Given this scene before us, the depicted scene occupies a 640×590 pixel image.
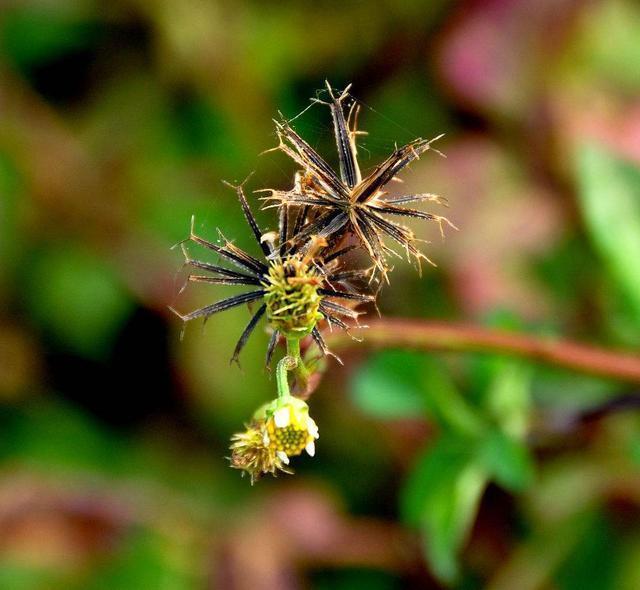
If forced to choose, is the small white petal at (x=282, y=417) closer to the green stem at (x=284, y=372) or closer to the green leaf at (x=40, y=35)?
the green stem at (x=284, y=372)

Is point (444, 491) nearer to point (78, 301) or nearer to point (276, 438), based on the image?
point (276, 438)

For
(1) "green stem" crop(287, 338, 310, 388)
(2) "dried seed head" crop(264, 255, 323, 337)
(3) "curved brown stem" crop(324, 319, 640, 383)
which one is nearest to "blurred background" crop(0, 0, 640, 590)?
(3) "curved brown stem" crop(324, 319, 640, 383)

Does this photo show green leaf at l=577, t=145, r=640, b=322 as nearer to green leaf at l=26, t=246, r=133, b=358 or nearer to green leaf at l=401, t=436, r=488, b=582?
green leaf at l=401, t=436, r=488, b=582

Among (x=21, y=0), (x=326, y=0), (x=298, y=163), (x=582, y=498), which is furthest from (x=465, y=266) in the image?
(x=21, y=0)

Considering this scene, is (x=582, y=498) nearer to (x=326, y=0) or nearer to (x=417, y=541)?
Result: (x=417, y=541)

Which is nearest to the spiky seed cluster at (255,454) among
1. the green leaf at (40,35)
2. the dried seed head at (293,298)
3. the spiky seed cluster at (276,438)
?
the spiky seed cluster at (276,438)

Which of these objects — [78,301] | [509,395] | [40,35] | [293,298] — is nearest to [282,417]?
[293,298]

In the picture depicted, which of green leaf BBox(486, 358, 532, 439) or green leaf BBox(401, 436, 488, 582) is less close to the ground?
green leaf BBox(486, 358, 532, 439)
